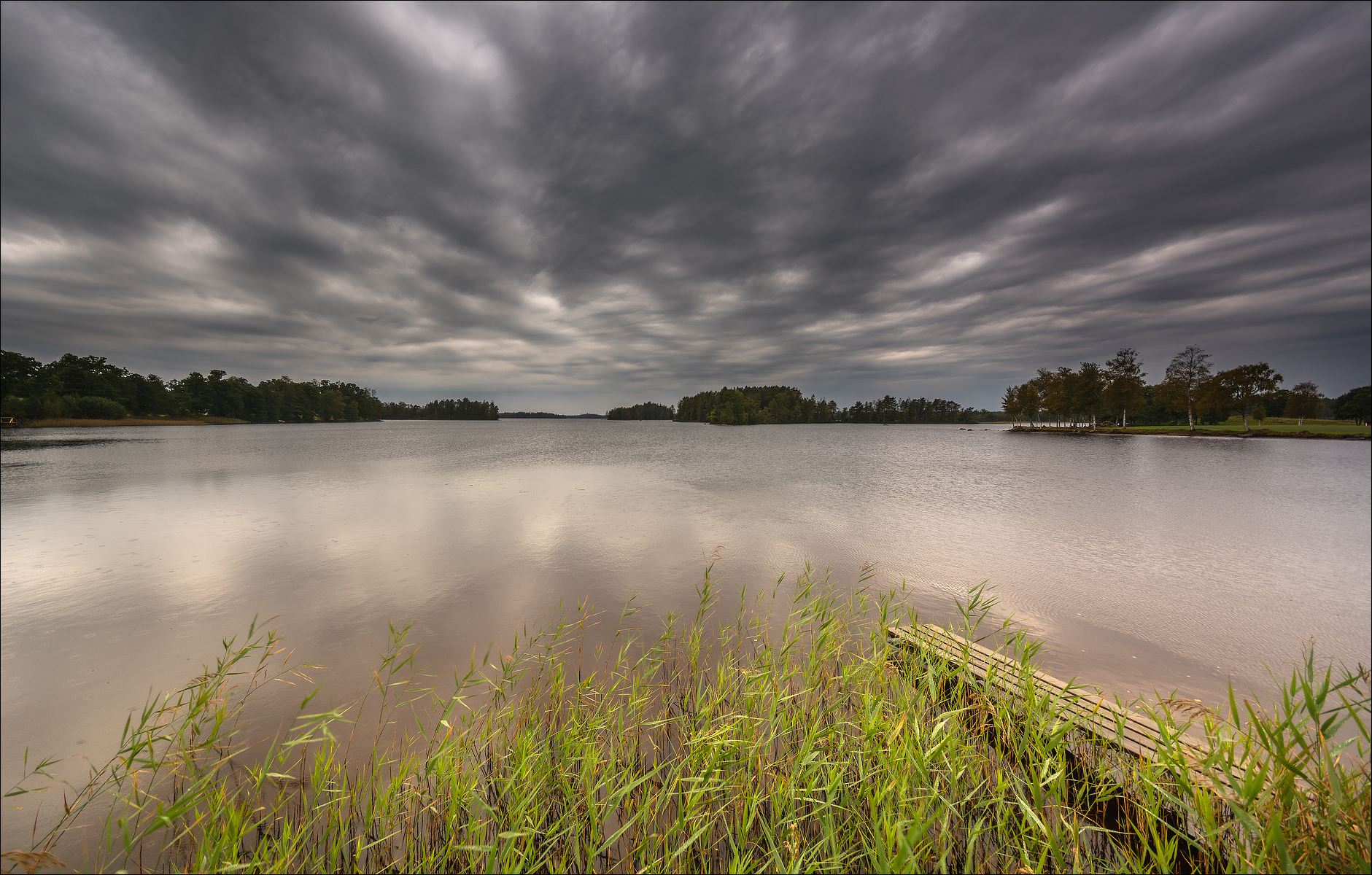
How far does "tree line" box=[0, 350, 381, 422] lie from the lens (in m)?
88.1

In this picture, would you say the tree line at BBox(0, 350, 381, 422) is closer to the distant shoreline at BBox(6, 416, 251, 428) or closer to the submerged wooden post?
the distant shoreline at BBox(6, 416, 251, 428)

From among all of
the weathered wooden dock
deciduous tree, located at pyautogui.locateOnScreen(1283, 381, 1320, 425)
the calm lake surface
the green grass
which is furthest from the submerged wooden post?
deciduous tree, located at pyautogui.locateOnScreen(1283, 381, 1320, 425)

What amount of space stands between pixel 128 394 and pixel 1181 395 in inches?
8600

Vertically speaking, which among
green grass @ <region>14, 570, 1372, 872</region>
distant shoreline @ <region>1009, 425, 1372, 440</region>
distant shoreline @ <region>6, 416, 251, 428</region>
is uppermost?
distant shoreline @ <region>6, 416, 251, 428</region>

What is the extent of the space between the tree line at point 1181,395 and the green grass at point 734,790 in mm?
101311

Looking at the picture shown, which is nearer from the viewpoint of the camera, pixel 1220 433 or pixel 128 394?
pixel 1220 433

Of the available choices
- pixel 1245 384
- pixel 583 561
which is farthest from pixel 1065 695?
pixel 1245 384

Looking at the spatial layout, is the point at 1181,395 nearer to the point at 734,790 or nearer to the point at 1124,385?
the point at 1124,385

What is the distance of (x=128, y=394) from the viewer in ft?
352

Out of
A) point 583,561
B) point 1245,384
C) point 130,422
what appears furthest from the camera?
point 130,422

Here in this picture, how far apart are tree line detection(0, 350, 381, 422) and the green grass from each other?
455 ft

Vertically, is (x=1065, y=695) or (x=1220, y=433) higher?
(x=1220, y=433)

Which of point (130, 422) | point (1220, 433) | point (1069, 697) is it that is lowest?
point (1069, 697)

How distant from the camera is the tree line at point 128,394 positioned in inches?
3469
